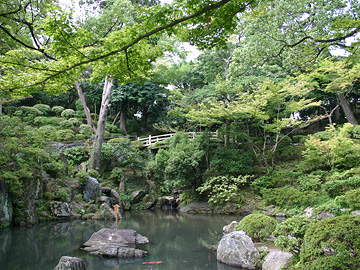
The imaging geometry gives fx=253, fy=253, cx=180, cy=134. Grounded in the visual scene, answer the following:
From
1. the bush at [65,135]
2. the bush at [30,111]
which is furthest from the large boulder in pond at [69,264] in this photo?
the bush at [30,111]

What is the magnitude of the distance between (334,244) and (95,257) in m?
4.38

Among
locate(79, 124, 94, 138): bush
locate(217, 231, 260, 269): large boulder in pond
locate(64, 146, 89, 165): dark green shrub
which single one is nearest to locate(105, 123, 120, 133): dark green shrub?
locate(79, 124, 94, 138): bush

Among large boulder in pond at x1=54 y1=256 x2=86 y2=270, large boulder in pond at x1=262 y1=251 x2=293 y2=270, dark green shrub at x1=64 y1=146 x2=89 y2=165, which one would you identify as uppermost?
dark green shrub at x1=64 y1=146 x2=89 y2=165

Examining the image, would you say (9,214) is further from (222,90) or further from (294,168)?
(294,168)

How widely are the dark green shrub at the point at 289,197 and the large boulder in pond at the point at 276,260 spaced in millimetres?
5998

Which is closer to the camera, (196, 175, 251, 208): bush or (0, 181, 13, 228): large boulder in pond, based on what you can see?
(0, 181, 13, 228): large boulder in pond

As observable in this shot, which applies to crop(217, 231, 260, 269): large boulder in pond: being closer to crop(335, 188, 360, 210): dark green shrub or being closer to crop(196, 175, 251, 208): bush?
crop(335, 188, 360, 210): dark green shrub

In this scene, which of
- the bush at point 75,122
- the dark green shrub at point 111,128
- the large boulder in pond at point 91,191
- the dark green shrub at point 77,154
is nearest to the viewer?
the large boulder in pond at point 91,191

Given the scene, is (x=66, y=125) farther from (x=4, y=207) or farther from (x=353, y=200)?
(x=353, y=200)

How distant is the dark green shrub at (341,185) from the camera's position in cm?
852

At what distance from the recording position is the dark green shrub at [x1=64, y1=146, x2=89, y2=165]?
1420 cm

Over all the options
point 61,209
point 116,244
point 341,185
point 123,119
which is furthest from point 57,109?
point 341,185

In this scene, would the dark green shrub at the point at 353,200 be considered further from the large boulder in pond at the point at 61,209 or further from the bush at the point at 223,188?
the large boulder in pond at the point at 61,209

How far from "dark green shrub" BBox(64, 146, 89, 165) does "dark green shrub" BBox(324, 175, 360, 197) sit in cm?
1223
